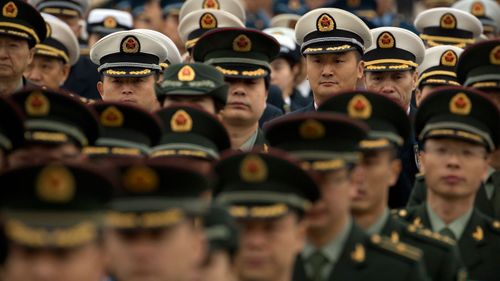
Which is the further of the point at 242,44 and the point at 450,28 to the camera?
the point at 450,28

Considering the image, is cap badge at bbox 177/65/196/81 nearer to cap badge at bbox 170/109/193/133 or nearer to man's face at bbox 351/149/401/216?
cap badge at bbox 170/109/193/133

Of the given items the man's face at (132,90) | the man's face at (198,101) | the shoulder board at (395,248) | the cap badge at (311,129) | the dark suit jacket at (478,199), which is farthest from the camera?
the man's face at (132,90)

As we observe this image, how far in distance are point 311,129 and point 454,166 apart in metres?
1.73

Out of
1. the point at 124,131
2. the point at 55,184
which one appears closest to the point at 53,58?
the point at 124,131

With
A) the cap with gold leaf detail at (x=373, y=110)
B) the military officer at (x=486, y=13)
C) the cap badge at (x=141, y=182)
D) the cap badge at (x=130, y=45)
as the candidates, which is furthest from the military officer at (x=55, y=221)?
the military officer at (x=486, y=13)

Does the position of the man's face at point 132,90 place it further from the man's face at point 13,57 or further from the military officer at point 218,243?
the military officer at point 218,243

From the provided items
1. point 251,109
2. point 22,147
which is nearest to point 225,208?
point 22,147

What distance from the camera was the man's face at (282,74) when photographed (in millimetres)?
18056

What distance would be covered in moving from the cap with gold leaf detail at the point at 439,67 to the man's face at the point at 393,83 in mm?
362

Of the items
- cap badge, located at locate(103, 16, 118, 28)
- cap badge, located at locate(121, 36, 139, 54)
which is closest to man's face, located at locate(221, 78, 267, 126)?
cap badge, located at locate(121, 36, 139, 54)

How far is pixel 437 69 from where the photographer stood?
48.3 ft

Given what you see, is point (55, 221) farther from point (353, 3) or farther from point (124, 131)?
point (353, 3)

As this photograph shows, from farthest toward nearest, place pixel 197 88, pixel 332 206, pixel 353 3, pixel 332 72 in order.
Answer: pixel 353 3 → pixel 332 72 → pixel 197 88 → pixel 332 206

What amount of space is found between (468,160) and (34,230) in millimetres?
3836
